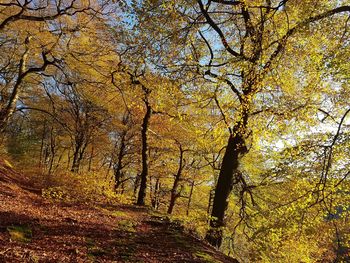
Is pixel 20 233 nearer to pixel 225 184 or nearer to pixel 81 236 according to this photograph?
pixel 81 236

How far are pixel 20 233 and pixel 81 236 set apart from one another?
125 cm

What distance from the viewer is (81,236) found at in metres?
6.19

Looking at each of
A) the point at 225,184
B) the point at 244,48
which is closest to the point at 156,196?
the point at 225,184

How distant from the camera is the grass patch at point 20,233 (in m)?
5.09

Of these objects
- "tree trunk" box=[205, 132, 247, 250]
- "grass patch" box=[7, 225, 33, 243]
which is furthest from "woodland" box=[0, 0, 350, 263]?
"grass patch" box=[7, 225, 33, 243]

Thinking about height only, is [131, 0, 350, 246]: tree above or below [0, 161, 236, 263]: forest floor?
above

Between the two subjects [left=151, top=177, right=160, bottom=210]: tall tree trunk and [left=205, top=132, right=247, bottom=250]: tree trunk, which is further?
[left=151, top=177, right=160, bottom=210]: tall tree trunk

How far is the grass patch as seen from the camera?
5.09m

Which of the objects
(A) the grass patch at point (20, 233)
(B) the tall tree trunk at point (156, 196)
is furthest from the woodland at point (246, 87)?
(B) the tall tree trunk at point (156, 196)

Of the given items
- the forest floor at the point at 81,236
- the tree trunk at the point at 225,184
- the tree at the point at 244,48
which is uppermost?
the tree at the point at 244,48

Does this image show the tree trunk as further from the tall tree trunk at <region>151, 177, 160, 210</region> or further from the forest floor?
the tall tree trunk at <region>151, 177, 160, 210</region>

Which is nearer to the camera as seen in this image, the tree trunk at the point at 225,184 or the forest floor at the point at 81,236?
the forest floor at the point at 81,236

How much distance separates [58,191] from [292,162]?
789 cm

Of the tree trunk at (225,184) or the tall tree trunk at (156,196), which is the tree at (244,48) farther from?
the tall tree trunk at (156,196)
